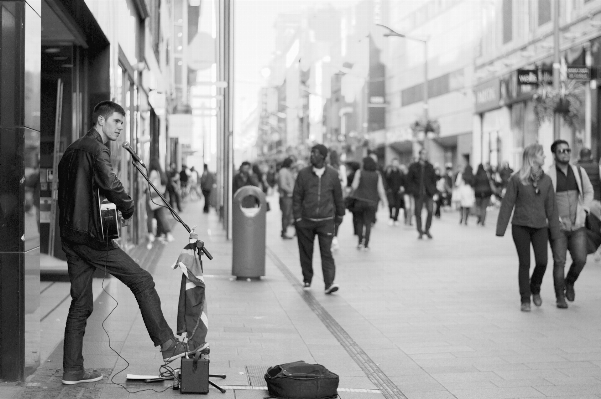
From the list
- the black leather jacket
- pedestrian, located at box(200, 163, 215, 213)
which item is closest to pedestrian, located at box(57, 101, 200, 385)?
the black leather jacket

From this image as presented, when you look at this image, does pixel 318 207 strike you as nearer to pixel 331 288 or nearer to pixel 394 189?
pixel 331 288

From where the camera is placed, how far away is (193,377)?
247 inches

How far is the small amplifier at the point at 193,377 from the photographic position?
6.27 m

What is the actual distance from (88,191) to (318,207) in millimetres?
5625

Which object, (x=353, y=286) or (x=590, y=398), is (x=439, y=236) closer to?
(x=353, y=286)

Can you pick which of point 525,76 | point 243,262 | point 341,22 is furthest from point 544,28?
point 341,22

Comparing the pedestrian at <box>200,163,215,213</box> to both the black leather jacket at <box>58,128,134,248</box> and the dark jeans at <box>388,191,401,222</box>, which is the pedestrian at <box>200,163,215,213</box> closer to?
the dark jeans at <box>388,191,401,222</box>

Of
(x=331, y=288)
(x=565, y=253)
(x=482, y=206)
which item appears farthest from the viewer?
(x=482, y=206)

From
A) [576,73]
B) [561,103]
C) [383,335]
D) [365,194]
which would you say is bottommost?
[383,335]

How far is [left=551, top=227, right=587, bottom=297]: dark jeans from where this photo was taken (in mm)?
10477

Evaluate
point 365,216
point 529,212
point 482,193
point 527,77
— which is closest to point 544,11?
point 527,77

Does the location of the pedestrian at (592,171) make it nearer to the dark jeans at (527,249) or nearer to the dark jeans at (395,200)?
the dark jeans at (527,249)

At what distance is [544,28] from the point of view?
37719 millimetres

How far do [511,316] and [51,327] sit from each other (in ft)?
14.4
